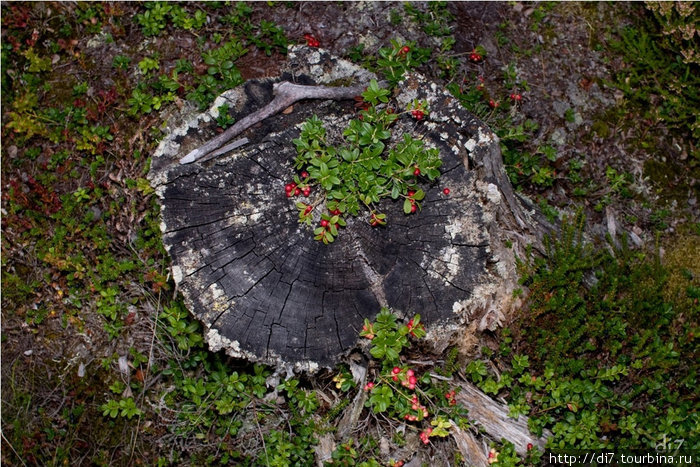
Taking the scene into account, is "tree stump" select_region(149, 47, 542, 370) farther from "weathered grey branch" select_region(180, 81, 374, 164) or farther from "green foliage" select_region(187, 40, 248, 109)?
"green foliage" select_region(187, 40, 248, 109)

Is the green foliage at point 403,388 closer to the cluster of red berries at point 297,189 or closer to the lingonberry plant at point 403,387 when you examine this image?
the lingonberry plant at point 403,387

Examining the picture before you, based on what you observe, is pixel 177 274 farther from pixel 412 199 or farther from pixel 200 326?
pixel 412 199

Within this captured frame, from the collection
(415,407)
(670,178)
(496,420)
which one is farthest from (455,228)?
(670,178)

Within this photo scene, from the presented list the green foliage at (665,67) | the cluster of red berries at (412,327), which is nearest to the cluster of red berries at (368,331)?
the cluster of red berries at (412,327)

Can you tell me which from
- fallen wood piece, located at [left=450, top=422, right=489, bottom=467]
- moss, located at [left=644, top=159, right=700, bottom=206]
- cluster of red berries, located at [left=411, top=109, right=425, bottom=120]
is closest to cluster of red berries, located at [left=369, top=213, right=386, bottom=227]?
cluster of red berries, located at [left=411, top=109, right=425, bottom=120]

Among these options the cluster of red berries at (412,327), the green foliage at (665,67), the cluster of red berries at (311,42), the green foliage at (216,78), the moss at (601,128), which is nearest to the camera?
the cluster of red berries at (412,327)

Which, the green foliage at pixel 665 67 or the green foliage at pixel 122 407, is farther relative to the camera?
the green foliage at pixel 665 67

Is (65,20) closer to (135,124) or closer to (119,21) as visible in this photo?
(119,21)
